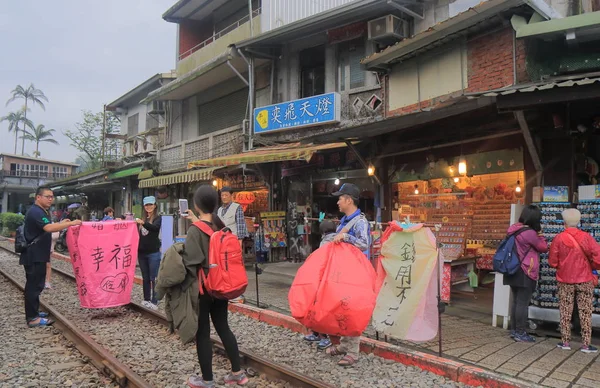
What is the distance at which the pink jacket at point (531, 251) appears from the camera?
17.9ft

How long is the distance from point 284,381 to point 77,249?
162 inches

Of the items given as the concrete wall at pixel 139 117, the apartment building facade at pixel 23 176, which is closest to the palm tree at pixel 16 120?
the apartment building facade at pixel 23 176

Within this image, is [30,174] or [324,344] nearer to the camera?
[324,344]

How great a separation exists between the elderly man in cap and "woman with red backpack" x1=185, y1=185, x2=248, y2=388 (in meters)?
1.21

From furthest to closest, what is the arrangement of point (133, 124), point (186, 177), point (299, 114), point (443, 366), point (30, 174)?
point (30, 174)
point (133, 124)
point (186, 177)
point (299, 114)
point (443, 366)

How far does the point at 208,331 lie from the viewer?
12.5ft

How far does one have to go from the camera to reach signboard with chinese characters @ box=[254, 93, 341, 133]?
39.0 feet

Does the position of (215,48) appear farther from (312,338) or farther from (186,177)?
(312,338)

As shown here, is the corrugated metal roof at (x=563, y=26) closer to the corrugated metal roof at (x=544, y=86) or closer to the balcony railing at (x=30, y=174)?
the corrugated metal roof at (x=544, y=86)

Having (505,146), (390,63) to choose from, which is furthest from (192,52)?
(505,146)

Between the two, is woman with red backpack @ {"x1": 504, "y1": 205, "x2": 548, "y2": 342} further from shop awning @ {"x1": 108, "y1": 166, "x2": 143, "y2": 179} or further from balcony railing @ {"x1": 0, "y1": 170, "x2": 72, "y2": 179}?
balcony railing @ {"x1": 0, "y1": 170, "x2": 72, "y2": 179}

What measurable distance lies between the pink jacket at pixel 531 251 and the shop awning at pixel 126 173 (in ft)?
61.7

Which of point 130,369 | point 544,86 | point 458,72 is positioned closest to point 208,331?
point 130,369

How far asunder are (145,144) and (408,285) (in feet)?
62.3
